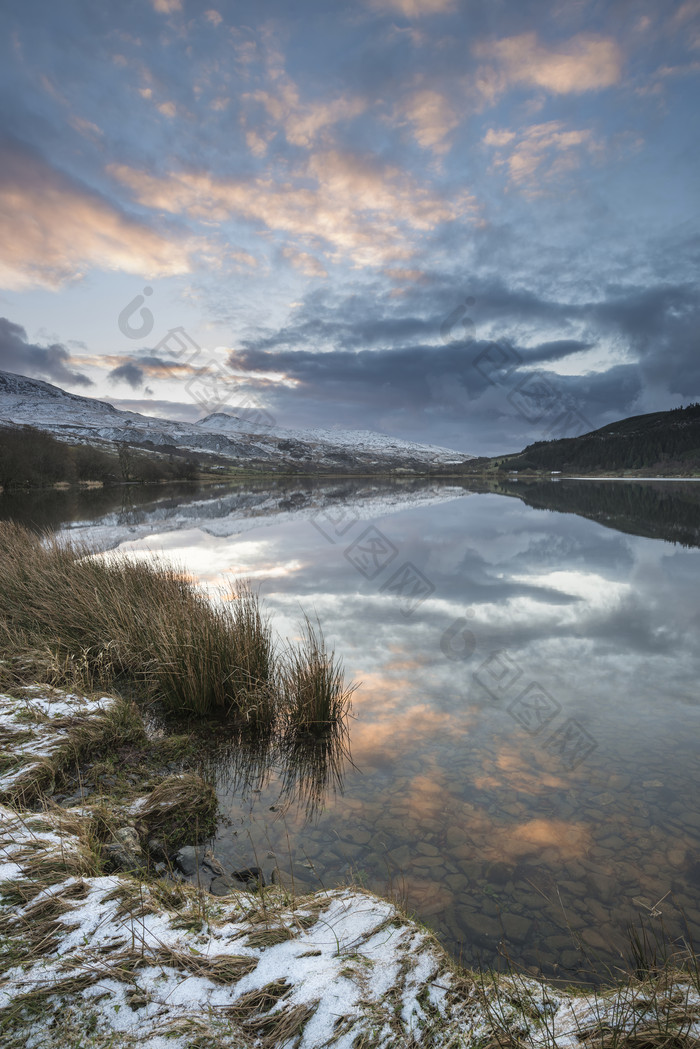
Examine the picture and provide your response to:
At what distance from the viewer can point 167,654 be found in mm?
6758

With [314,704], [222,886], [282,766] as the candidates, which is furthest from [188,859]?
[314,704]

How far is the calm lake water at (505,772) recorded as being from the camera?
3635 mm

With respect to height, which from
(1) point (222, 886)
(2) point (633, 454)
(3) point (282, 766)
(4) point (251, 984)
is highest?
(2) point (633, 454)

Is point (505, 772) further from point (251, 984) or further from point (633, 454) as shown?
point (633, 454)

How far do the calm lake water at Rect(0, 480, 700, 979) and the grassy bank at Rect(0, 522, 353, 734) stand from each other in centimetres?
79

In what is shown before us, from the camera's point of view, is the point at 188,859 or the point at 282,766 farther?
the point at 282,766

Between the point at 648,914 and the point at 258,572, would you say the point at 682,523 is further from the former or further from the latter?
the point at 648,914

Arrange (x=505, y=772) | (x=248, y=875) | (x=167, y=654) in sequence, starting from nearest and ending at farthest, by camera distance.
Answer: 1. (x=248, y=875)
2. (x=505, y=772)
3. (x=167, y=654)

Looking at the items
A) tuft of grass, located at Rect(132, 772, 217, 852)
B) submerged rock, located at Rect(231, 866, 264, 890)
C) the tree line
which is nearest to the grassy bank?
tuft of grass, located at Rect(132, 772, 217, 852)

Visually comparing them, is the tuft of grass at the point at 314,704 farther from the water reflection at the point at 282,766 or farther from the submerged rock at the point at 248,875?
the submerged rock at the point at 248,875

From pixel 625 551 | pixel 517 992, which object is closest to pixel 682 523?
pixel 625 551

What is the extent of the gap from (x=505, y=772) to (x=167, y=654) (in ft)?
14.5

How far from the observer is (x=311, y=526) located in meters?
29.0

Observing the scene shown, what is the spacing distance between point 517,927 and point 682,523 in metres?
31.1
